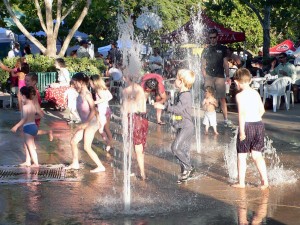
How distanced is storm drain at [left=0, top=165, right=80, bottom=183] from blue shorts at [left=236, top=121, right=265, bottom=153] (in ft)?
7.37

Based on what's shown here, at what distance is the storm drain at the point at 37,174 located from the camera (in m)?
9.00

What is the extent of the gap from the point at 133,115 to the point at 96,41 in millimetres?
27438

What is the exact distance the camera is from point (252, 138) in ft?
27.0

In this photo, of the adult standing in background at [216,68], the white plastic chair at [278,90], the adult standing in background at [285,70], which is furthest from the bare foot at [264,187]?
the adult standing in background at [285,70]

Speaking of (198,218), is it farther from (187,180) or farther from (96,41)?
(96,41)

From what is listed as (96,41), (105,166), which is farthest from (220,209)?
(96,41)

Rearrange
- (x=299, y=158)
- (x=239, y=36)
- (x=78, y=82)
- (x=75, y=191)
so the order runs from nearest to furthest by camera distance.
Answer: (x=75, y=191) < (x=78, y=82) < (x=299, y=158) < (x=239, y=36)

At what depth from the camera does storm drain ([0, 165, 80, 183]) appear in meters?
9.00

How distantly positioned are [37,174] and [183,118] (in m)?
2.16

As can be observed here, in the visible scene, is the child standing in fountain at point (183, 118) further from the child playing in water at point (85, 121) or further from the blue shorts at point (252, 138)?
the child playing in water at point (85, 121)

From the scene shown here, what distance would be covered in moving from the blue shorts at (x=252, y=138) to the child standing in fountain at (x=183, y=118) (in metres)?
0.85

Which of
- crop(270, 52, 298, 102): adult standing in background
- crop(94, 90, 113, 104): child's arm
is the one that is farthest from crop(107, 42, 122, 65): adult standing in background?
crop(94, 90, 113, 104): child's arm

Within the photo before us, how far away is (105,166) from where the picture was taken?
394 inches

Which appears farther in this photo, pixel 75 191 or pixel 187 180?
pixel 187 180
